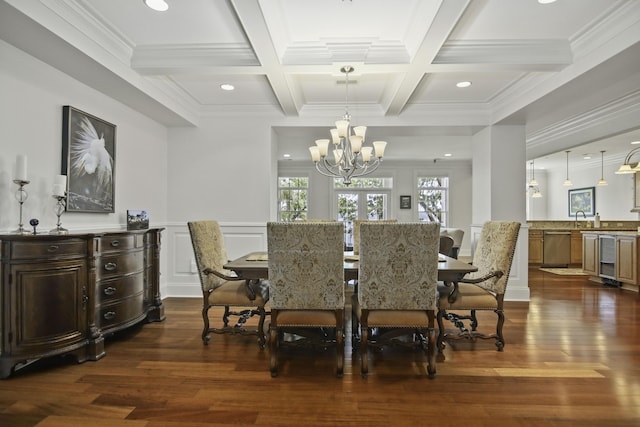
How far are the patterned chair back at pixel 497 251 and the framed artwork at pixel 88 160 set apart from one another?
3551mm

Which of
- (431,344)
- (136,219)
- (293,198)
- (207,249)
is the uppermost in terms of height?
(293,198)

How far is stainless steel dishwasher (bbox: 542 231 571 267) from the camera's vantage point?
7.31 metres

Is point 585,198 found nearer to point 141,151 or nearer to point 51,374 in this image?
point 141,151

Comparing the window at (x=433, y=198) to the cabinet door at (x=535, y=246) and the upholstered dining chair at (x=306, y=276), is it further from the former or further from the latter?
the upholstered dining chair at (x=306, y=276)

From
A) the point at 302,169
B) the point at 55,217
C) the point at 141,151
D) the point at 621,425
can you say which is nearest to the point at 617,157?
the point at 302,169

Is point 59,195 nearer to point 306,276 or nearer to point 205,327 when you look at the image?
point 205,327

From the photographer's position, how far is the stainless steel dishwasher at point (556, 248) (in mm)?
7312

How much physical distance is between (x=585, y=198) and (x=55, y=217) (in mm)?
10933

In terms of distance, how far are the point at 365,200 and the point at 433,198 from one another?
1.77 m

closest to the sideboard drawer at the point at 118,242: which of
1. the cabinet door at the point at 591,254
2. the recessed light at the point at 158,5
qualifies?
the recessed light at the point at 158,5

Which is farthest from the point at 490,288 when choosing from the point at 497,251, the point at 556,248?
the point at 556,248

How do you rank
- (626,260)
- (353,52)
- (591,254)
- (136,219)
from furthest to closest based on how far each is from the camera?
(591,254), (626,260), (136,219), (353,52)

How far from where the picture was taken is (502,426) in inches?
67.8

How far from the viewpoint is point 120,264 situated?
2.81m
